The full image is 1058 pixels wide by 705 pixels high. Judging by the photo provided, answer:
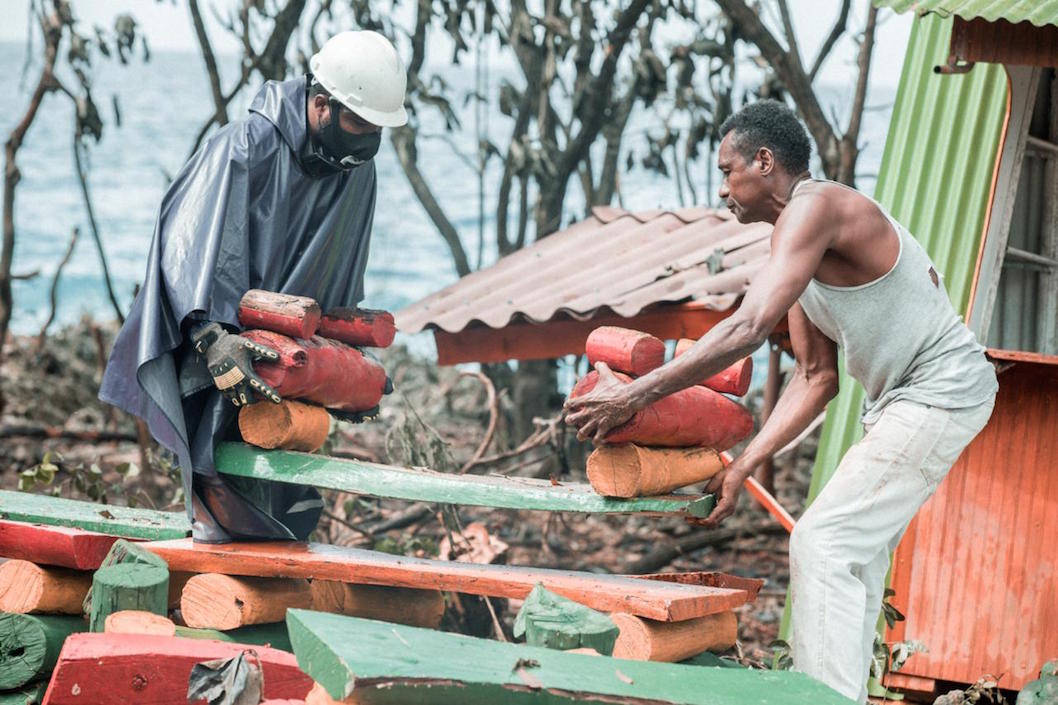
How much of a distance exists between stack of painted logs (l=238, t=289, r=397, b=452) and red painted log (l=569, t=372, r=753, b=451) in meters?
1.07

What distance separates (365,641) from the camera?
10.1ft

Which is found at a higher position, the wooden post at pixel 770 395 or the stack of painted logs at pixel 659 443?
the stack of painted logs at pixel 659 443

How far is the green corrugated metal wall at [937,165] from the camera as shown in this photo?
22.7ft

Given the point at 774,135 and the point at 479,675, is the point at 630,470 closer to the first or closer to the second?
the point at 774,135

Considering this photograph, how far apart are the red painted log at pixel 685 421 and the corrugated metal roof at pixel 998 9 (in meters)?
1.83

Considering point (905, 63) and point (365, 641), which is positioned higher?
point (905, 63)

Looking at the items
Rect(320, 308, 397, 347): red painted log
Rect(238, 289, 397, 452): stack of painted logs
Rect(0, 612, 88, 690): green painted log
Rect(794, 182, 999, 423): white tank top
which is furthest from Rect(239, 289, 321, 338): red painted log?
A: Rect(794, 182, 999, 423): white tank top

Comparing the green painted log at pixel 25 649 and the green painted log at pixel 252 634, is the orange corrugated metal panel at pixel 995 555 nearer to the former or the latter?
the green painted log at pixel 252 634

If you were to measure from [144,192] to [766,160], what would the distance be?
1566 inches

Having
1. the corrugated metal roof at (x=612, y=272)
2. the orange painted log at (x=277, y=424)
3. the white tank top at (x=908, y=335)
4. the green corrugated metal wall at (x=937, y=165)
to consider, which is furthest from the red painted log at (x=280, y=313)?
the green corrugated metal wall at (x=937, y=165)

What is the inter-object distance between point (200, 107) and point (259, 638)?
166 ft

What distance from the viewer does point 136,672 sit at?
3848mm

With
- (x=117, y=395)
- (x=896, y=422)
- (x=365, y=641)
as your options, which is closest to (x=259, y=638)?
(x=117, y=395)

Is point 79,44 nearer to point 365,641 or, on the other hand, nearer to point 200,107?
point 365,641
